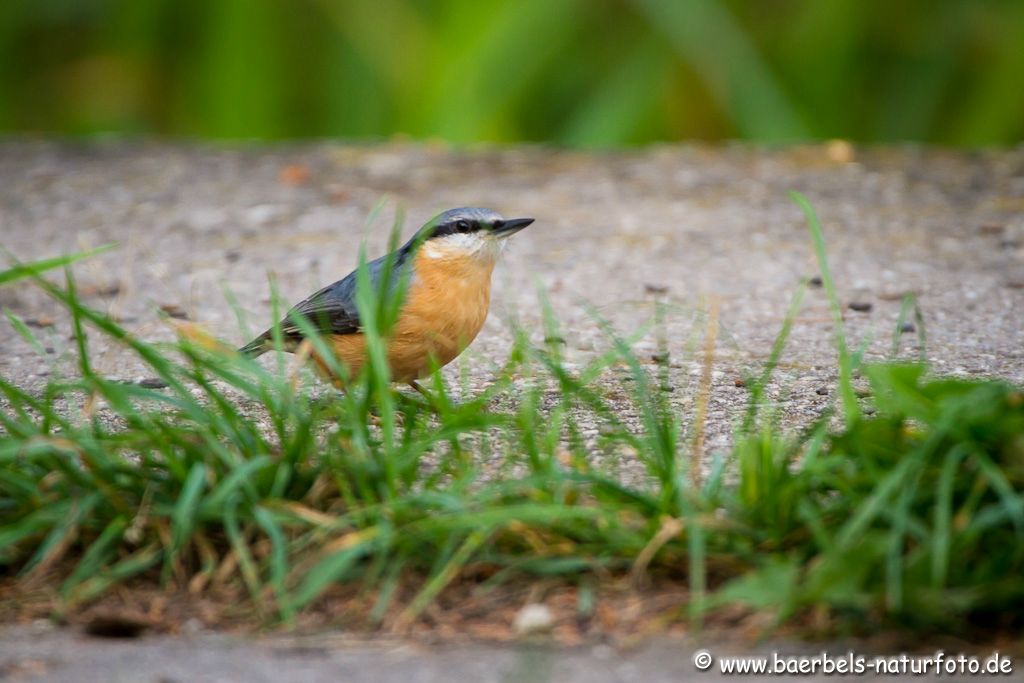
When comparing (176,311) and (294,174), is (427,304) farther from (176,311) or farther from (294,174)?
(294,174)

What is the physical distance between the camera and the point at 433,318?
3762 millimetres

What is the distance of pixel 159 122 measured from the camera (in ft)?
25.4

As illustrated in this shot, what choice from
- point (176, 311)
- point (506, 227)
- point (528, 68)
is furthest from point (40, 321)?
point (528, 68)

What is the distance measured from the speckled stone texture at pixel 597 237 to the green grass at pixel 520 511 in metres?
0.74

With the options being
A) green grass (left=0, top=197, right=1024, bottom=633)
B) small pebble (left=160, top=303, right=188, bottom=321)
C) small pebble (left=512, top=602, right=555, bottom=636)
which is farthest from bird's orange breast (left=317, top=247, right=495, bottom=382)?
small pebble (left=512, top=602, right=555, bottom=636)

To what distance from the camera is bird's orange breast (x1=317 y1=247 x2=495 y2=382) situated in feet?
12.3

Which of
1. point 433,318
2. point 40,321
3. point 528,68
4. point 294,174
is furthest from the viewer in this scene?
point 528,68

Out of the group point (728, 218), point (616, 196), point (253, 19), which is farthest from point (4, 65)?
point (728, 218)

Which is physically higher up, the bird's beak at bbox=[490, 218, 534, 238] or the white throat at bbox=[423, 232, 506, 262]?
the bird's beak at bbox=[490, 218, 534, 238]

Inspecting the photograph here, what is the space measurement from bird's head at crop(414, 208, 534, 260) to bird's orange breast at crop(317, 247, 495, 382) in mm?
33

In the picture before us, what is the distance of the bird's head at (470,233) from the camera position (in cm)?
400
